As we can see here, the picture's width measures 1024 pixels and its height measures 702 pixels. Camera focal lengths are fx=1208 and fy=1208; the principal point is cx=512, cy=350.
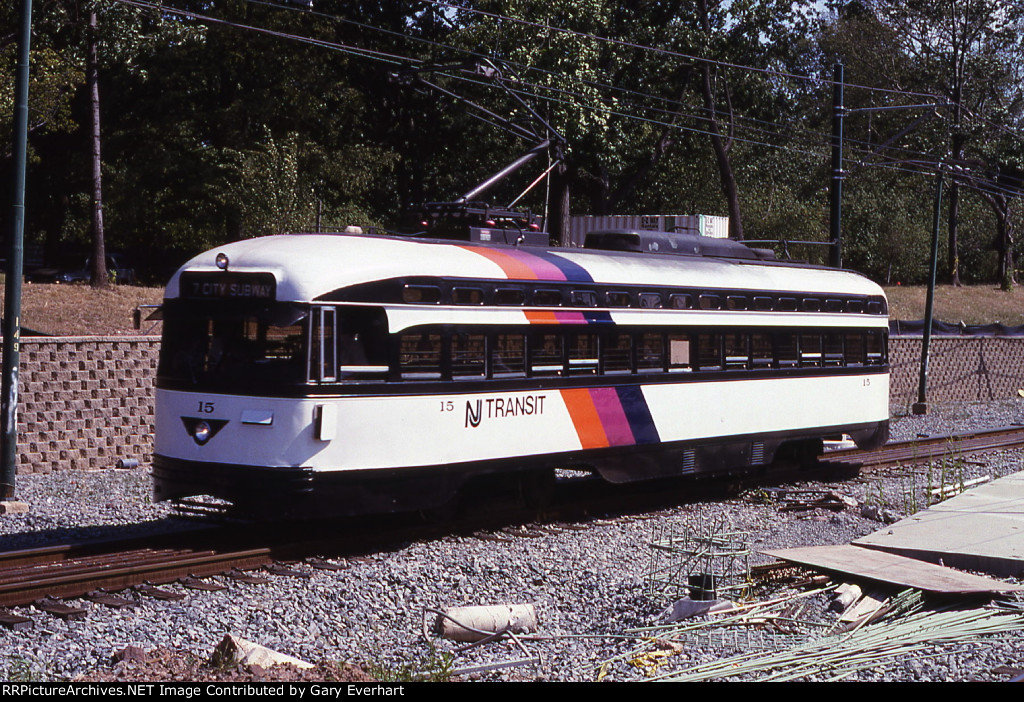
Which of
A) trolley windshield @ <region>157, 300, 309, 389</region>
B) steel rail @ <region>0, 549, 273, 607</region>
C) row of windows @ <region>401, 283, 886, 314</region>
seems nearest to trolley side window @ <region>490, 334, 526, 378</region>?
row of windows @ <region>401, 283, 886, 314</region>

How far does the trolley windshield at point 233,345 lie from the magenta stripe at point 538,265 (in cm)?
282

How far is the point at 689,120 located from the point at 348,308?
106 ft

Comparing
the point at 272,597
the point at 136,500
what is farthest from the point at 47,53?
A: the point at 272,597

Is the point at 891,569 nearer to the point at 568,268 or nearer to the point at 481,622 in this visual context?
the point at 481,622

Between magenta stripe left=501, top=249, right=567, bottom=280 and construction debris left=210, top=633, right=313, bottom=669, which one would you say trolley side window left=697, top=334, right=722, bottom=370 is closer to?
magenta stripe left=501, top=249, right=567, bottom=280

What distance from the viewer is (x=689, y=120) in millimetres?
41031

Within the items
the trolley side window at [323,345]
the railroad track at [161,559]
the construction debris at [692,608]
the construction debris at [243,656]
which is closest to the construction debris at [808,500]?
the railroad track at [161,559]

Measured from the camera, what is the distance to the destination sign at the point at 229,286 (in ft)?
33.8

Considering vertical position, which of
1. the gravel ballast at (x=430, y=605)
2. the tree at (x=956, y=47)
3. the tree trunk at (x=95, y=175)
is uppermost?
the tree at (x=956, y=47)

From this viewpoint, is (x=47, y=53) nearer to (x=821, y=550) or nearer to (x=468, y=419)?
(x=468, y=419)

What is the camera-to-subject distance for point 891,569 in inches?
387

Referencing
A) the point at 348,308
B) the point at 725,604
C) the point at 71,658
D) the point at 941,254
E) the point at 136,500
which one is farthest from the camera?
the point at 941,254

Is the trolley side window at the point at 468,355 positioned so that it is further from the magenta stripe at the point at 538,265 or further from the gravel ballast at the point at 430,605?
the gravel ballast at the point at 430,605

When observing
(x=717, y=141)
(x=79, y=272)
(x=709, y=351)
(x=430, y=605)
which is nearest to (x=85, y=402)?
(x=709, y=351)
